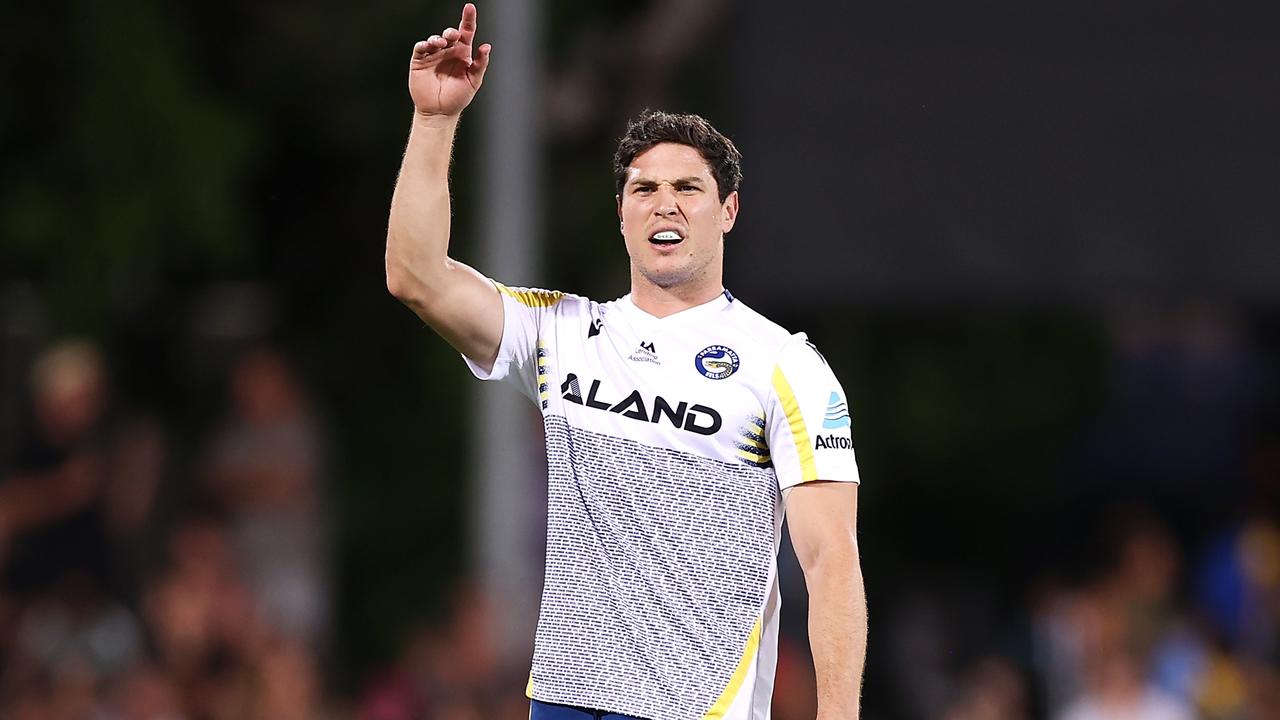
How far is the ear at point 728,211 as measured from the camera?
566 cm

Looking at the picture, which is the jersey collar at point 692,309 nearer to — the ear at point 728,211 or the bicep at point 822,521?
the ear at point 728,211

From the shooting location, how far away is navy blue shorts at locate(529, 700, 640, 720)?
5383mm

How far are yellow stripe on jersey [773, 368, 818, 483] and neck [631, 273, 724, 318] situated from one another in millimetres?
305

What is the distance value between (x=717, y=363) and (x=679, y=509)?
39 centimetres

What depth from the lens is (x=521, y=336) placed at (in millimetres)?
5664
